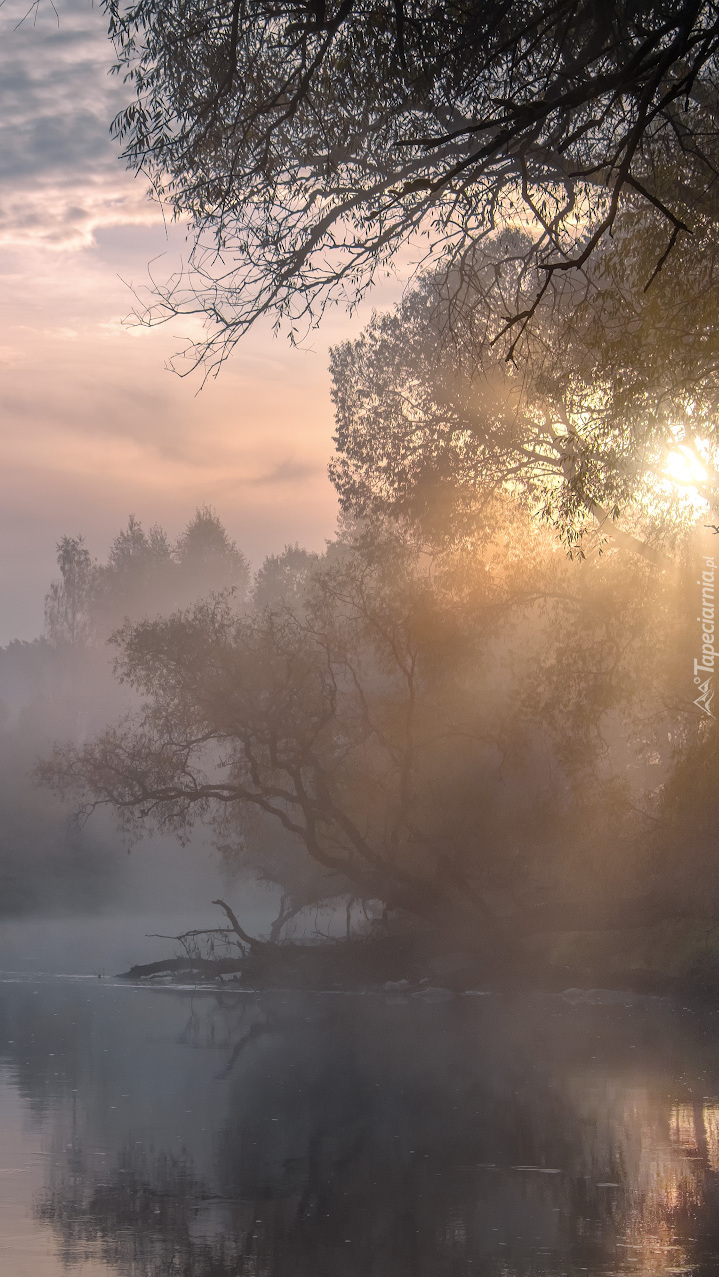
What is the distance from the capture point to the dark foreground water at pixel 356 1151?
698 centimetres

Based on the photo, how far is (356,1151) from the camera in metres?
9.84

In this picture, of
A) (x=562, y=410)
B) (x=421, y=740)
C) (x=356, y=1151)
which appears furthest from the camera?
(x=421, y=740)

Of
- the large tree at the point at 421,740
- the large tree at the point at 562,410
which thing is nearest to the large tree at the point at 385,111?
the large tree at the point at 562,410

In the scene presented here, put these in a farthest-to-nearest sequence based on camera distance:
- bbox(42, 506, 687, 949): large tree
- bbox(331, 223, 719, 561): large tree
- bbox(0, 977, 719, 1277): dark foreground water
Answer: bbox(42, 506, 687, 949): large tree < bbox(331, 223, 719, 561): large tree < bbox(0, 977, 719, 1277): dark foreground water

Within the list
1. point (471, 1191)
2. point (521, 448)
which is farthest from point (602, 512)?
point (471, 1191)

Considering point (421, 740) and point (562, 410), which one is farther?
point (421, 740)

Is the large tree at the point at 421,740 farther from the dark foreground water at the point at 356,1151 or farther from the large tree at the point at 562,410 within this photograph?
the dark foreground water at the point at 356,1151

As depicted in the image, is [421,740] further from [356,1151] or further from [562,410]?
[356,1151]

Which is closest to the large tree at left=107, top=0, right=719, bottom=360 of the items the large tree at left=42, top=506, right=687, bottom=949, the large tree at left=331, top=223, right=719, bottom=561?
the large tree at left=331, top=223, right=719, bottom=561

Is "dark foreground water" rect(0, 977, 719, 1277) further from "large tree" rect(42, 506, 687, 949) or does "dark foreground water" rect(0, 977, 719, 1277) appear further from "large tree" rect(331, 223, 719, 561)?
"large tree" rect(42, 506, 687, 949)

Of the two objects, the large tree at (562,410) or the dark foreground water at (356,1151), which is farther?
the large tree at (562,410)

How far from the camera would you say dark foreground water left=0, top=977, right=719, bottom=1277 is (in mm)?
6977

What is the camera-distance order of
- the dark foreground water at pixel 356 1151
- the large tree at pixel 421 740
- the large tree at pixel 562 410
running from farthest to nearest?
1. the large tree at pixel 421 740
2. the large tree at pixel 562 410
3. the dark foreground water at pixel 356 1151

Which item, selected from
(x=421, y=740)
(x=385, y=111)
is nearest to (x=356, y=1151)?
(x=385, y=111)
